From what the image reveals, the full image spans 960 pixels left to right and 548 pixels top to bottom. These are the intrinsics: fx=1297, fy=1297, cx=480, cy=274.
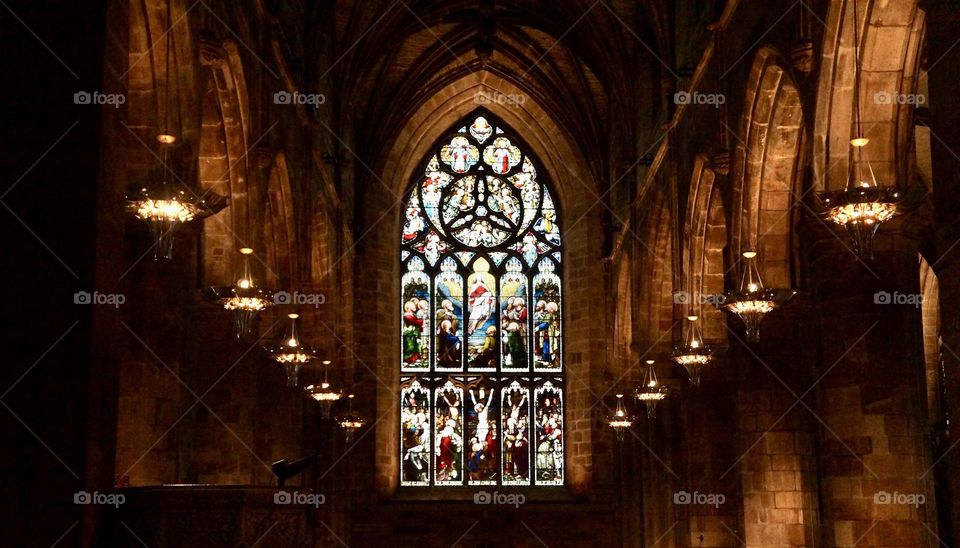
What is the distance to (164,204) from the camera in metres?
12.4

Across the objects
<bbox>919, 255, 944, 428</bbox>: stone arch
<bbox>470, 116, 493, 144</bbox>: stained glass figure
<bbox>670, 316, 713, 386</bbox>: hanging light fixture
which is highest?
<bbox>470, 116, 493, 144</bbox>: stained glass figure

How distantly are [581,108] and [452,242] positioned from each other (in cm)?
527

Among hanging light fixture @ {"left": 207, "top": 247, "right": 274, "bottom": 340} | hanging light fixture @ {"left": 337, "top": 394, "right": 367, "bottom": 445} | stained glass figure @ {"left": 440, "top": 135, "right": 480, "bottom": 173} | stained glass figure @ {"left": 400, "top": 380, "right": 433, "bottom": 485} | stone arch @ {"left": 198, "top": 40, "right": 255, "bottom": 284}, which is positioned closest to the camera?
hanging light fixture @ {"left": 207, "top": 247, "right": 274, "bottom": 340}

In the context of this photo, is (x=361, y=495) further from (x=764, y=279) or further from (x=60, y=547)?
(x=60, y=547)

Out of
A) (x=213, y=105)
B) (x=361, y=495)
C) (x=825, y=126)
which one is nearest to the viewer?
(x=825, y=126)

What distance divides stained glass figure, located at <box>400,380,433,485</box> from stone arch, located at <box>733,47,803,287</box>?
16602 millimetres

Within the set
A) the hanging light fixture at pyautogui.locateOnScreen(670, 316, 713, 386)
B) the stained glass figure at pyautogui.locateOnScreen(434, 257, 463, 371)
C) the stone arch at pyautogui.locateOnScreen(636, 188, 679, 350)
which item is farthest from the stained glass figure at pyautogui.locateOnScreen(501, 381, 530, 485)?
the hanging light fixture at pyautogui.locateOnScreen(670, 316, 713, 386)

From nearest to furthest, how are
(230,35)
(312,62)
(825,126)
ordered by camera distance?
(825,126), (230,35), (312,62)

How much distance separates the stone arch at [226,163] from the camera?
18.6 meters

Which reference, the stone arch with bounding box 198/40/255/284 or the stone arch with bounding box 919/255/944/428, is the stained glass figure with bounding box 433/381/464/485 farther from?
the stone arch with bounding box 198/40/255/284

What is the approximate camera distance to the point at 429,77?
1367 inches

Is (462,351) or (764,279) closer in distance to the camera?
(764,279)

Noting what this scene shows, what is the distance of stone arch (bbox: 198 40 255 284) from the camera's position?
18594mm

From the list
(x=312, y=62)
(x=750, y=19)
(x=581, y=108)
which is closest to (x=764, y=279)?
Answer: (x=750, y=19)
